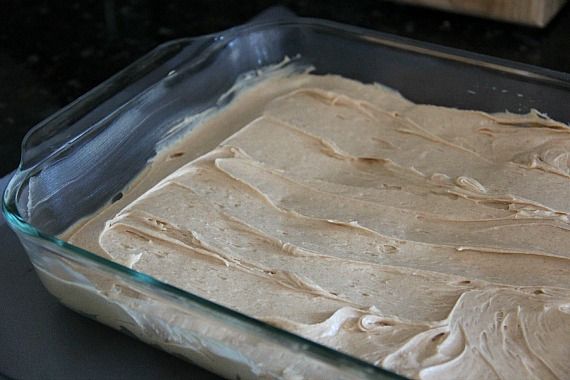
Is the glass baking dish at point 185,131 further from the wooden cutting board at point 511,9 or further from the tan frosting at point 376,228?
the wooden cutting board at point 511,9

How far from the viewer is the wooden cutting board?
176cm

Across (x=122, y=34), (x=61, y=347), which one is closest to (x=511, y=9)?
(x=122, y=34)

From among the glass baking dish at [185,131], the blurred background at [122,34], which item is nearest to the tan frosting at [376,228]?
the glass baking dish at [185,131]

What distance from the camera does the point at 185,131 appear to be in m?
1.53

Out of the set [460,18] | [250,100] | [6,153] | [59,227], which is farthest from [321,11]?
[59,227]

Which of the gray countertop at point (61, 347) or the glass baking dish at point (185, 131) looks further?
the gray countertop at point (61, 347)

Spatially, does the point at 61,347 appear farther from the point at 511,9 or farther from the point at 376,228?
the point at 511,9

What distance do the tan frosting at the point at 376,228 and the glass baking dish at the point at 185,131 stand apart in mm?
39

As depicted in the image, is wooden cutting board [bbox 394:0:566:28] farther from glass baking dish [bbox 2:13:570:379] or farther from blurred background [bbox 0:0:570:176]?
glass baking dish [bbox 2:13:570:379]

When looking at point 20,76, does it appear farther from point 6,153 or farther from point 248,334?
point 248,334

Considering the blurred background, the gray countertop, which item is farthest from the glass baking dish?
the blurred background

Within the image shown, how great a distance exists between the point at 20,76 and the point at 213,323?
1011 mm

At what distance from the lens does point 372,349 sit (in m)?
1.06

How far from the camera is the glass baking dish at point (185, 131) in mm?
1028
